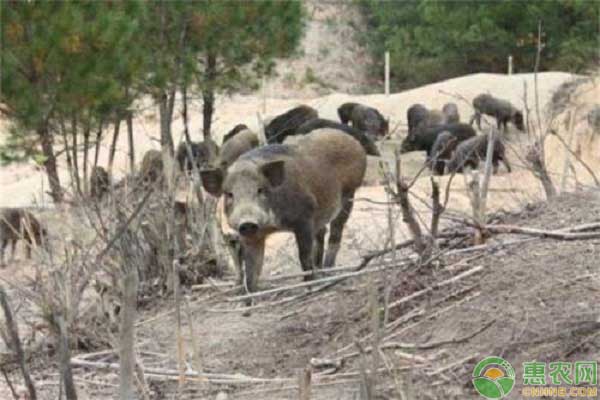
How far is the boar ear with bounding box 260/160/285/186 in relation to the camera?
695 cm

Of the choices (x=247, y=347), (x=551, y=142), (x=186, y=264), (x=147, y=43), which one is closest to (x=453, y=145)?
(x=551, y=142)

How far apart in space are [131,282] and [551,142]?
13.4 metres

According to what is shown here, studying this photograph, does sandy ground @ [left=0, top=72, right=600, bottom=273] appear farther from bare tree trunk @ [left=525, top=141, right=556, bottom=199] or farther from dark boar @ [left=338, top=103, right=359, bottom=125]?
bare tree trunk @ [left=525, top=141, right=556, bottom=199]

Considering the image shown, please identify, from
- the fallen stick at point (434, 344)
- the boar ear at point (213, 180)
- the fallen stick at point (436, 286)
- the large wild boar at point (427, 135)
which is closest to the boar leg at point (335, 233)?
the boar ear at point (213, 180)

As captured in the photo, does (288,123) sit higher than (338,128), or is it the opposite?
(338,128)

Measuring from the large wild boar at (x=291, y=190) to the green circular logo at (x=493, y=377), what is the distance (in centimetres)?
225

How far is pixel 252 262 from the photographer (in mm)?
7273

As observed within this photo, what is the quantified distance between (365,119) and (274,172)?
48.5ft

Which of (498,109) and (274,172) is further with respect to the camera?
(498,109)

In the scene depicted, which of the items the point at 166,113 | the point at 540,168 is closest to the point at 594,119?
the point at 166,113

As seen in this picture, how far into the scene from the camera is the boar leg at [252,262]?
23.8ft

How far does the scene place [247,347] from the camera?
242 inches

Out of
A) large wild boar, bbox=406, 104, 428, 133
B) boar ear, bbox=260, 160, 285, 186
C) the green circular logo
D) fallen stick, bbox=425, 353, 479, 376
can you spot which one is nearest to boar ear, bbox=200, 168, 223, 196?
boar ear, bbox=260, 160, 285, 186

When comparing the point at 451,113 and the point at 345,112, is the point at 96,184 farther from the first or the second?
the point at 451,113
